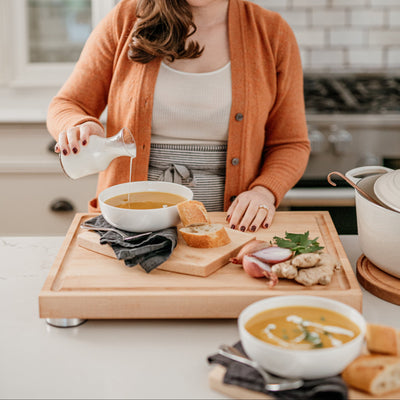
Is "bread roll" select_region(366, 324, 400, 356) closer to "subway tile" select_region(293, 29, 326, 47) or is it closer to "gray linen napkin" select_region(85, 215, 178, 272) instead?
"gray linen napkin" select_region(85, 215, 178, 272)

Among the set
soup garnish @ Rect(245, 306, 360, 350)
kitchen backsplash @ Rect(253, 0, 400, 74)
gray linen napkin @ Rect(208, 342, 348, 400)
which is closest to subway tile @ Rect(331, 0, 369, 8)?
kitchen backsplash @ Rect(253, 0, 400, 74)

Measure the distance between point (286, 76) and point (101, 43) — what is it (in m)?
0.58

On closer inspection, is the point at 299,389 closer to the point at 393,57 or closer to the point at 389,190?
the point at 389,190

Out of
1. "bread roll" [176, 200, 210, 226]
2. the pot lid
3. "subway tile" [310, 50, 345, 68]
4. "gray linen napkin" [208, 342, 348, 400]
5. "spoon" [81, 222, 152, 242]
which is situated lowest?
"gray linen napkin" [208, 342, 348, 400]

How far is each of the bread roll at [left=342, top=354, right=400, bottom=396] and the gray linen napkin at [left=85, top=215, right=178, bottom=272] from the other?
1.46 feet

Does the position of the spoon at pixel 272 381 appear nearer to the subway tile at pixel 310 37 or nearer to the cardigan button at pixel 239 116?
the cardigan button at pixel 239 116

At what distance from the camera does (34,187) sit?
9.29ft

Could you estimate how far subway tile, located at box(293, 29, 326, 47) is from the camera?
9.92 ft

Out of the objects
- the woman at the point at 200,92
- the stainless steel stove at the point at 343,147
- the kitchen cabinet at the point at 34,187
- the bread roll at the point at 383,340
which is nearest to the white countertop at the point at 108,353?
the bread roll at the point at 383,340

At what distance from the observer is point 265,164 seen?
180 centimetres

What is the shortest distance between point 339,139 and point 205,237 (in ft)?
4.90

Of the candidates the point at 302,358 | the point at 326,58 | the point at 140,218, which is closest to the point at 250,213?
the point at 140,218

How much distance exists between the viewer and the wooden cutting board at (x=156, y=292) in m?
1.06

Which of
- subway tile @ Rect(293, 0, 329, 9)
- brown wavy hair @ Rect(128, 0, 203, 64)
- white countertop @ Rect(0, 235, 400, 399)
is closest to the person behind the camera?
white countertop @ Rect(0, 235, 400, 399)
